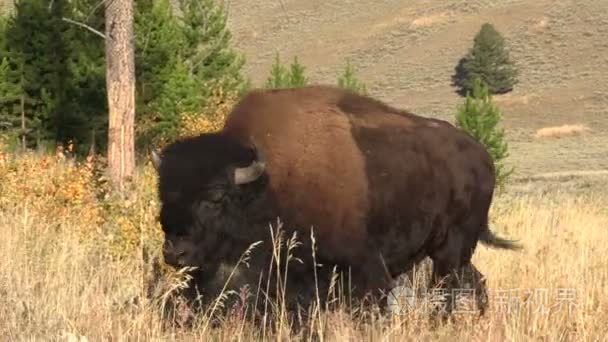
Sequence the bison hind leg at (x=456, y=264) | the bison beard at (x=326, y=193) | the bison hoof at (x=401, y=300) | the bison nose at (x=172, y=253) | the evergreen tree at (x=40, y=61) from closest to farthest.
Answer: the bison nose at (x=172, y=253), the bison hoof at (x=401, y=300), the bison beard at (x=326, y=193), the bison hind leg at (x=456, y=264), the evergreen tree at (x=40, y=61)

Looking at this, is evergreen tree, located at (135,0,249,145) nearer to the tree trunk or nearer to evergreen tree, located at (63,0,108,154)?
evergreen tree, located at (63,0,108,154)

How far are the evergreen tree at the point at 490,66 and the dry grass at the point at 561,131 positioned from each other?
1468 centimetres

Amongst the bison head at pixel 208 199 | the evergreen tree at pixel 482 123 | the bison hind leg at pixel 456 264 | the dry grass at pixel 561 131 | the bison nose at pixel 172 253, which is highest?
the bison head at pixel 208 199

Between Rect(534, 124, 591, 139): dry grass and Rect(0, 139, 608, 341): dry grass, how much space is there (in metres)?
51.3

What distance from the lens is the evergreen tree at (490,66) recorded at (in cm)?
7712

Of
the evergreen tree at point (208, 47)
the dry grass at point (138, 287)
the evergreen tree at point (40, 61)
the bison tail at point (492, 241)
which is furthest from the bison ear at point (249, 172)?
the evergreen tree at point (208, 47)

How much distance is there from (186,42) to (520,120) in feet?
119

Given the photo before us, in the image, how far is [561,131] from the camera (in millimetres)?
61250

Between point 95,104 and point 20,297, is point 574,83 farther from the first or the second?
point 20,297

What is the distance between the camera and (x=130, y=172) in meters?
11.0

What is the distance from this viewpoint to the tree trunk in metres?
10.9

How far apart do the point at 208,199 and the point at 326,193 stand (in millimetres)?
1033

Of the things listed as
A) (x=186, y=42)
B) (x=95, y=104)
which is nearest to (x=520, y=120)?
(x=186, y=42)

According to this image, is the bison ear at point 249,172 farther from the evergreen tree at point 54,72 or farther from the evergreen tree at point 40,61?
the evergreen tree at point 40,61
